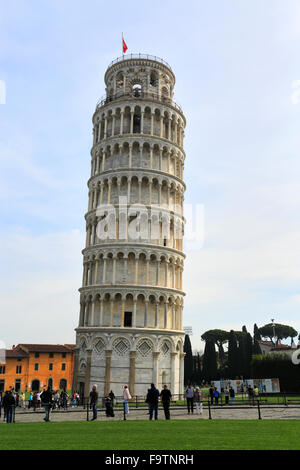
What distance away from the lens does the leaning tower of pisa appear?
41.8 m

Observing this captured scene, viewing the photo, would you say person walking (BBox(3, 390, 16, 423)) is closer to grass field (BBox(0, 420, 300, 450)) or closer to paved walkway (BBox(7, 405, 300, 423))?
paved walkway (BBox(7, 405, 300, 423))

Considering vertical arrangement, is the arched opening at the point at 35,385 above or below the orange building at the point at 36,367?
below

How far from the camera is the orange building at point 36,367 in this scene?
85.3m

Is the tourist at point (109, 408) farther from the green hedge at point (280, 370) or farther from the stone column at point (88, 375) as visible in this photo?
the green hedge at point (280, 370)

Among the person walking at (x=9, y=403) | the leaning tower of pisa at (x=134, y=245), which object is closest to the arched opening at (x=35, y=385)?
the leaning tower of pisa at (x=134, y=245)

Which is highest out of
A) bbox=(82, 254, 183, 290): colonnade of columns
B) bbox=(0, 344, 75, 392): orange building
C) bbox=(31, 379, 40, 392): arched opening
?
bbox=(82, 254, 183, 290): colonnade of columns

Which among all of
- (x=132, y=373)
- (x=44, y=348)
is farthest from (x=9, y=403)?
(x=44, y=348)

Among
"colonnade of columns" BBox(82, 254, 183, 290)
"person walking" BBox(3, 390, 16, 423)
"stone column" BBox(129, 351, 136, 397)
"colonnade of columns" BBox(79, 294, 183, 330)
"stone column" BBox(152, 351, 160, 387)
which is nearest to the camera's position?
"person walking" BBox(3, 390, 16, 423)

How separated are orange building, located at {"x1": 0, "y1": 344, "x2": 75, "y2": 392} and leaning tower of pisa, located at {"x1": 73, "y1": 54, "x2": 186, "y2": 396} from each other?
4839 cm

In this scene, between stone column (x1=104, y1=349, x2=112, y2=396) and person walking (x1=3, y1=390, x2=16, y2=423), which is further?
stone column (x1=104, y1=349, x2=112, y2=396)

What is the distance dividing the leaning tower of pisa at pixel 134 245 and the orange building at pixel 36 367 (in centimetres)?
4839

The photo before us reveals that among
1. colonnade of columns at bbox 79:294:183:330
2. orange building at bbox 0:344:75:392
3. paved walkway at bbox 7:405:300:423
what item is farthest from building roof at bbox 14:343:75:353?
paved walkway at bbox 7:405:300:423
